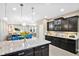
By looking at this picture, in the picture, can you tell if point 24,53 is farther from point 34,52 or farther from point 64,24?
point 64,24

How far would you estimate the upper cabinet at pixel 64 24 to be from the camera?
593 cm

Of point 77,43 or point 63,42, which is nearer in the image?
point 77,43

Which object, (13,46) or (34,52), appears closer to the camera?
(13,46)

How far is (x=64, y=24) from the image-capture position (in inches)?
272

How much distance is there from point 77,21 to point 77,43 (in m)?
1.26

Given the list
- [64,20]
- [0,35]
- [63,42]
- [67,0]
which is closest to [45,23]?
[64,20]

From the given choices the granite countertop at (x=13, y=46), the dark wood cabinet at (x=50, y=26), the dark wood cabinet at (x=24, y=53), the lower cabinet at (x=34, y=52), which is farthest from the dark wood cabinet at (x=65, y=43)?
the dark wood cabinet at (x=24, y=53)

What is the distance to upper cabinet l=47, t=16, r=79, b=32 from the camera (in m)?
5.93

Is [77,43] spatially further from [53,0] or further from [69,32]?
[53,0]

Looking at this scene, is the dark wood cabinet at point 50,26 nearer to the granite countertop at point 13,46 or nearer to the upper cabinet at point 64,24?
the upper cabinet at point 64,24

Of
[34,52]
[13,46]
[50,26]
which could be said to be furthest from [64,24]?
[13,46]

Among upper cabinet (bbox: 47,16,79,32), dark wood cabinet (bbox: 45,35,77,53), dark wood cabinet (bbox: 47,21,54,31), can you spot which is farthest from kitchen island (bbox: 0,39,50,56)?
dark wood cabinet (bbox: 47,21,54,31)

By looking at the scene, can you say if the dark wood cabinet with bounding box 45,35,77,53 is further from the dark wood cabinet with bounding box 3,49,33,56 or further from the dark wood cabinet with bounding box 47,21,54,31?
the dark wood cabinet with bounding box 3,49,33,56

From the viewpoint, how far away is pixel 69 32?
6531mm
